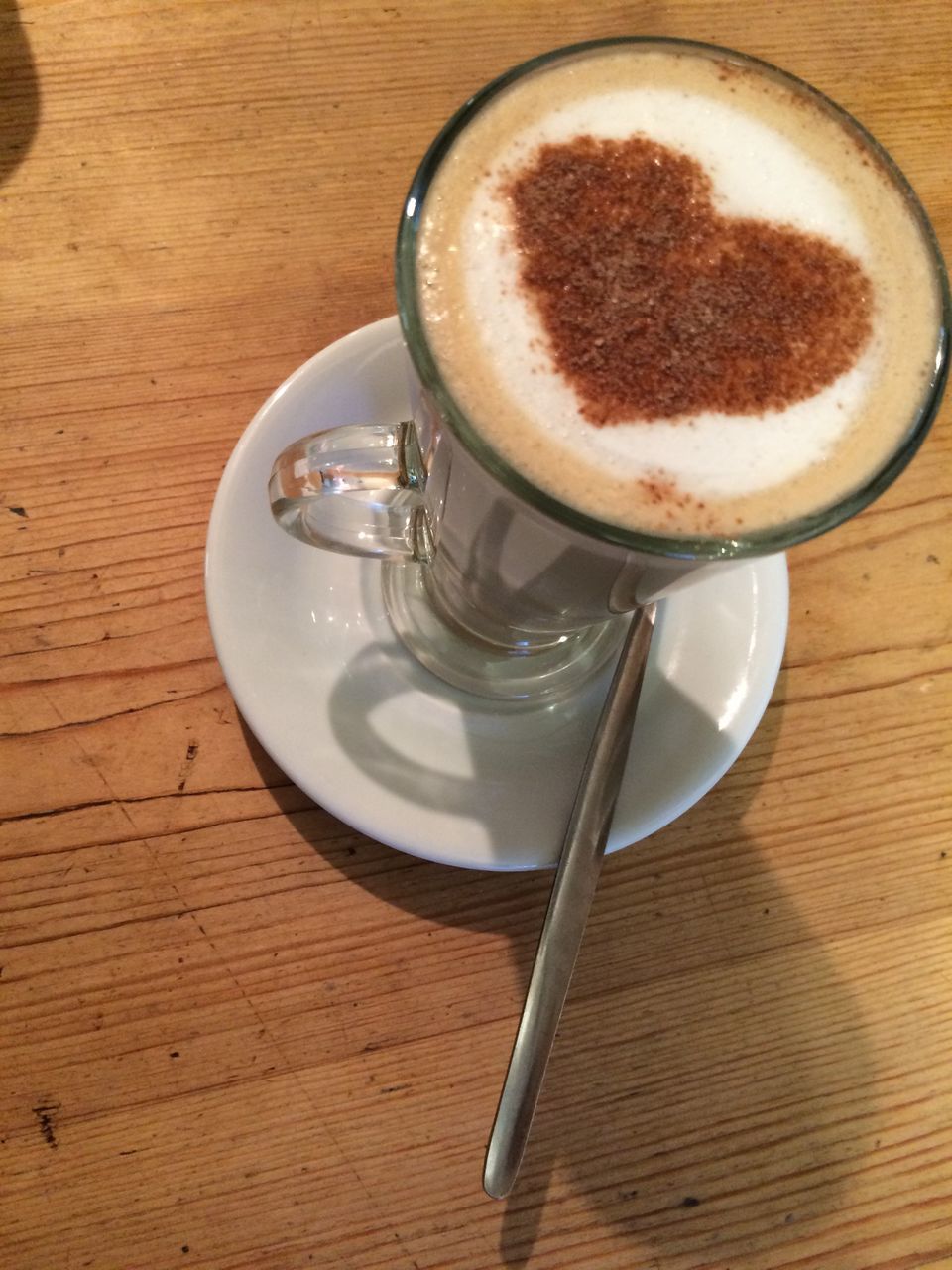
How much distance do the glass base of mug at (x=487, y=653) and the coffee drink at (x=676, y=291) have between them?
31cm

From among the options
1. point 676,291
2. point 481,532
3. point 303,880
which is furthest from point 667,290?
point 303,880

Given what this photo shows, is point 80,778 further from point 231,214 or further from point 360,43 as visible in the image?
point 360,43

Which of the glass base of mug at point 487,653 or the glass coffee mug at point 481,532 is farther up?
the glass coffee mug at point 481,532

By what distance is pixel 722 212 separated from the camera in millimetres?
521

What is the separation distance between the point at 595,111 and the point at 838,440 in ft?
0.82

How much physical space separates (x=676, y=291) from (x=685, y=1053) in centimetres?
57

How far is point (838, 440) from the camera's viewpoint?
19.5 inches

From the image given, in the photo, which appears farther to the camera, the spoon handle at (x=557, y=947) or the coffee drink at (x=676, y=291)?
the spoon handle at (x=557, y=947)

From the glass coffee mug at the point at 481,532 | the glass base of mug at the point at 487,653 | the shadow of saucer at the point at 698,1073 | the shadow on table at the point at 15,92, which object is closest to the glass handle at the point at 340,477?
the glass coffee mug at the point at 481,532

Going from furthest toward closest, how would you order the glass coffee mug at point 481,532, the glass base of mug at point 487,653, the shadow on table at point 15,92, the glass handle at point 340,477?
the shadow on table at point 15,92, the glass base of mug at point 487,653, the glass handle at point 340,477, the glass coffee mug at point 481,532

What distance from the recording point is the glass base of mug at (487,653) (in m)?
0.75

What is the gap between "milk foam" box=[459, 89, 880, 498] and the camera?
0.48m

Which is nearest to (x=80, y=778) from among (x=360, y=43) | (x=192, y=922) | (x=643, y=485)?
(x=192, y=922)

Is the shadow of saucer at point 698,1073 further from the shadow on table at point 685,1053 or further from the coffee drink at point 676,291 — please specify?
the coffee drink at point 676,291
